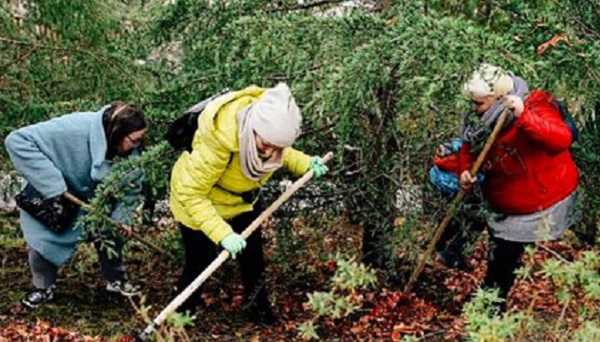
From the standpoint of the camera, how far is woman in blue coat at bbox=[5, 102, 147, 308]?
15.3 feet

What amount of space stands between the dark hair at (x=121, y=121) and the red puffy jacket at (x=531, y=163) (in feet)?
5.66

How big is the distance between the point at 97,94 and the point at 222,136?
6.66 feet

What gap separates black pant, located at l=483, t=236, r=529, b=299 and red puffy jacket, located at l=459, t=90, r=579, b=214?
7.5 inches

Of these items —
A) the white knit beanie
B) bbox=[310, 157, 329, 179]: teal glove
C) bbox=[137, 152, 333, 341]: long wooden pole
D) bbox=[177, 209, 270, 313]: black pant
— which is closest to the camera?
the white knit beanie

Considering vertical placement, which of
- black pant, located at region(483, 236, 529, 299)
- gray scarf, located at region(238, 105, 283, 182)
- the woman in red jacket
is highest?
gray scarf, located at region(238, 105, 283, 182)

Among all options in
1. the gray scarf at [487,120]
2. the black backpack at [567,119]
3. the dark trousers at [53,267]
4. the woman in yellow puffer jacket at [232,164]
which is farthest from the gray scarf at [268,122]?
the dark trousers at [53,267]

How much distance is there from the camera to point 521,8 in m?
4.04

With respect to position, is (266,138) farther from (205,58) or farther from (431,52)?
(205,58)

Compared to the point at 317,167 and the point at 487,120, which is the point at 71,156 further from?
the point at 487,120

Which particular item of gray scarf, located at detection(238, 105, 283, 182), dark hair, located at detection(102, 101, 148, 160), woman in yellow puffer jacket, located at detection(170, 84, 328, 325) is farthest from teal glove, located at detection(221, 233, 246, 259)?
dark hair, located at detection(102, 101, 148, 160)

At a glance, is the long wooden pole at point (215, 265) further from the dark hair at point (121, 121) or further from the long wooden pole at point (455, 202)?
the dark hair at point (121, 121)

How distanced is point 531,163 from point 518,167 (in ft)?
0.23

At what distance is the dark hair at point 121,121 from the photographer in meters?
4.61

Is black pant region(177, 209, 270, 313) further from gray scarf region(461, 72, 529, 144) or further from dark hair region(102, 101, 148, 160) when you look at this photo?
gray scarf region(461, 72, 529, 144)
